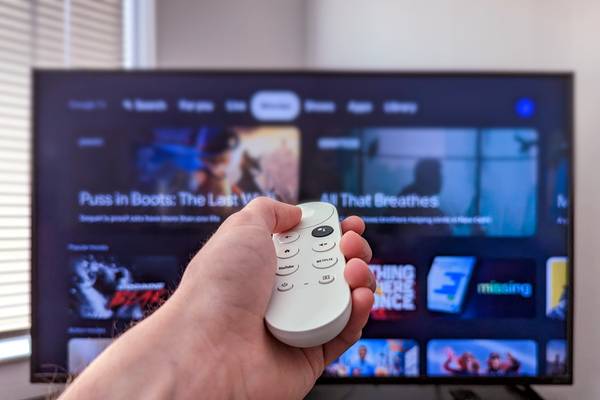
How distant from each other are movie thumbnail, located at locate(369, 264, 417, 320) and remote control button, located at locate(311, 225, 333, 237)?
30 cm

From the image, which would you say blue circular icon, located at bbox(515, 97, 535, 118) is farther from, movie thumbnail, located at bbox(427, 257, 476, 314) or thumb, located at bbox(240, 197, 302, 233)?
thumb, located at bbox(240, 197, 302, 233)

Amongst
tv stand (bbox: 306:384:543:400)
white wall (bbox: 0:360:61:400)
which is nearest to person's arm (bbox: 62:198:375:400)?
tv stand (bbox: 306:384:543:400)

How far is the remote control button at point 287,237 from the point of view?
0.71 m

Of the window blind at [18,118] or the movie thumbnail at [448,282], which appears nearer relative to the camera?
the movie thumbnail at [448,282]

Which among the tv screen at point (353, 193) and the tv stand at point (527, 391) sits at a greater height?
the tv screen at point (353, 193)

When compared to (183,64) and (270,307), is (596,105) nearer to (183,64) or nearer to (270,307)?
(270,307)

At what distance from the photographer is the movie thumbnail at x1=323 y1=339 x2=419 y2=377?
0.99 meters

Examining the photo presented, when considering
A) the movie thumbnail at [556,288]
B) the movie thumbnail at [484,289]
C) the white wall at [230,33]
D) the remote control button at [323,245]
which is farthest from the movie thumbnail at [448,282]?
the white wall at [230,33]

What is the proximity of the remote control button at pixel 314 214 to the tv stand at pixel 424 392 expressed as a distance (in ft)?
1.61

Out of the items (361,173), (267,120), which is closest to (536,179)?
(361,173)

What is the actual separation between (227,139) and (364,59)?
1.71ft

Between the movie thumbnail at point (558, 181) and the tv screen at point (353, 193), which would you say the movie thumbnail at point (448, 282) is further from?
the movie thumbnail at point (558, 181)

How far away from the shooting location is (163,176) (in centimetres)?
100

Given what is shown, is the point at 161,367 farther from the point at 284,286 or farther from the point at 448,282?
the point at 448,282
